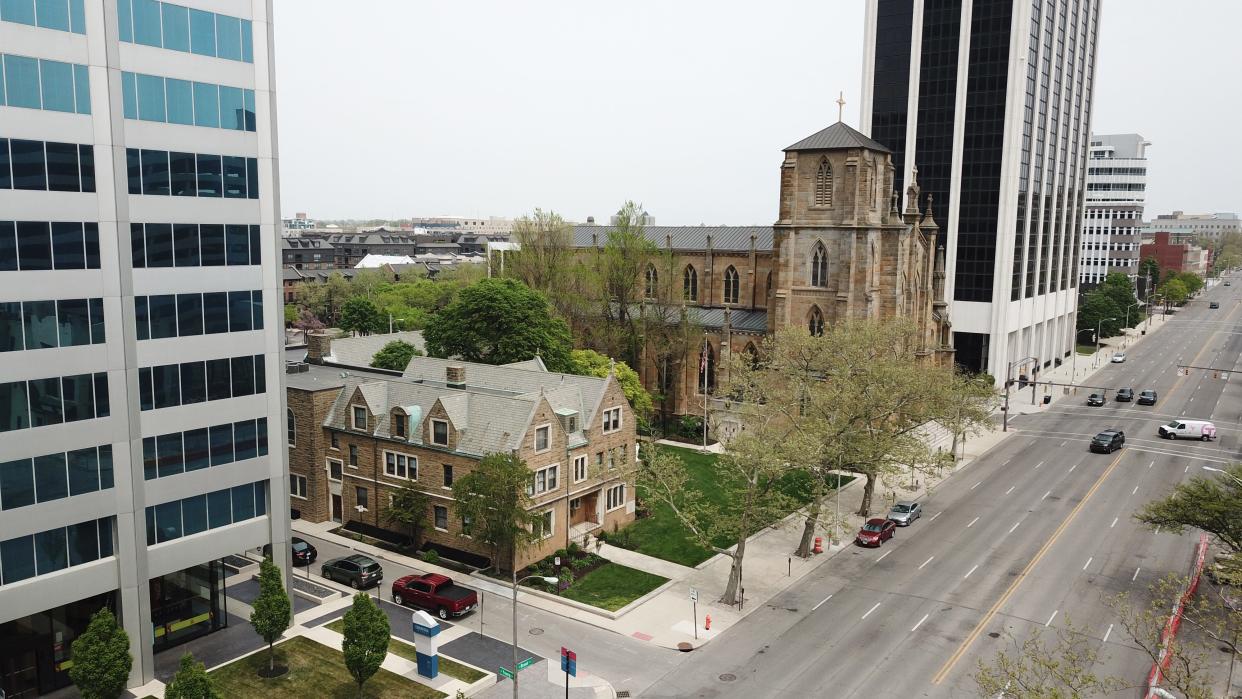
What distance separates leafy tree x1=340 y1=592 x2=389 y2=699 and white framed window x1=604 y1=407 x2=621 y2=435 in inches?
810

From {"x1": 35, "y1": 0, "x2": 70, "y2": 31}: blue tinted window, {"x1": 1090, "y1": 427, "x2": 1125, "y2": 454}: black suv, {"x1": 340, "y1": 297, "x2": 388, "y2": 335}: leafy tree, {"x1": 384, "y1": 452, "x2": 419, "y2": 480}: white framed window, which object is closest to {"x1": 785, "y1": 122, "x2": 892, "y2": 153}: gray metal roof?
{"x1": 1090, "y1": 427, "x2": 1125, "y2": 454}: black suv

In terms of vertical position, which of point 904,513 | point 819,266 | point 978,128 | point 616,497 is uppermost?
point 978,128

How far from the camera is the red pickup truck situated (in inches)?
1512

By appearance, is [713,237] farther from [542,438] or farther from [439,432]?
[439,432]

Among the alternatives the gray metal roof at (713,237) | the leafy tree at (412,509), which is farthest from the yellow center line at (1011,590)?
the gray metal roof at (713,237)

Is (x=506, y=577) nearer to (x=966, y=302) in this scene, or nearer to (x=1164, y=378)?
(x=966, y=302)

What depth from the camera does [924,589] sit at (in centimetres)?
4175

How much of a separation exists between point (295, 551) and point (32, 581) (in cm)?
1529

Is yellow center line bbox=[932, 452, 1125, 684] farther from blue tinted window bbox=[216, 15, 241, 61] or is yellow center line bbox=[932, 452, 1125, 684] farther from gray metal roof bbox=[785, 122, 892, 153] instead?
blue tinted window bbox=[216, 15, 241, 61]

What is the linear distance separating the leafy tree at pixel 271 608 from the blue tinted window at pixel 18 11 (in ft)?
66.7

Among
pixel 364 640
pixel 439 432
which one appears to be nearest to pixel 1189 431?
pixel 439 432

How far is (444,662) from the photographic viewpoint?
34.5 m

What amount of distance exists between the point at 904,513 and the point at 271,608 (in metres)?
35.5

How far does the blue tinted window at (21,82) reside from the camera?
28.1m
